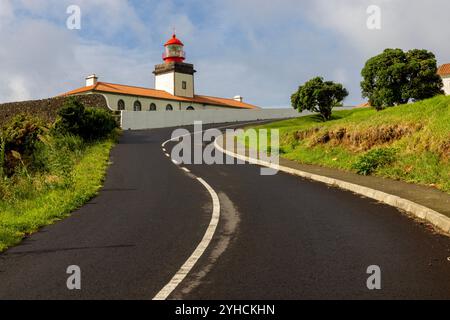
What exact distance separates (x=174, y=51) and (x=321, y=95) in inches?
1123

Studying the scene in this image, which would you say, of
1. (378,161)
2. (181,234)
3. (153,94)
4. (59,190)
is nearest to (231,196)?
(181,234)

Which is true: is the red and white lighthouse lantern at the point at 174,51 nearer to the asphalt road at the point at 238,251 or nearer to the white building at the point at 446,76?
the white building at the point at 446,76

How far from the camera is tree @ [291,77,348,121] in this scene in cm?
5517

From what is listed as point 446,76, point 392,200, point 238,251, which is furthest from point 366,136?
point 446,76

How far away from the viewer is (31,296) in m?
4.36

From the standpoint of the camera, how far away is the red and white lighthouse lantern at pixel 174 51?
7256cm

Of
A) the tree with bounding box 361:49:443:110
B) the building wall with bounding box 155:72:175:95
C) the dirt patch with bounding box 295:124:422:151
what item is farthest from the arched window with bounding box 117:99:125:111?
the dirt patch with bounding box 295:124:422:151

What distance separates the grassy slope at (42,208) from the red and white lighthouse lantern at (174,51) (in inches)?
2372

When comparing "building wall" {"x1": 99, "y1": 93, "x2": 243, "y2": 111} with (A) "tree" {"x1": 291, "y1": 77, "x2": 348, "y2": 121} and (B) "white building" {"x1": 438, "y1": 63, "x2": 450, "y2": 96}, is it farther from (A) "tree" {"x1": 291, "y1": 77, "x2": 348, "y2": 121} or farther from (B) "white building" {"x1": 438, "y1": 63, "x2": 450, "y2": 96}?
(B) "white building" {"x1": 438, "y1": 63, "x2": 450, "y2": 96}

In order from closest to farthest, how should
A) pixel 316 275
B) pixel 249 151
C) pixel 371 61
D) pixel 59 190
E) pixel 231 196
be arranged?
pixel 316 275 < pixel 231 196 < pixel 59 190 < pixel 249 151 < pixel 371 61

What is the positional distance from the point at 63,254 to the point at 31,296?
1.56 m

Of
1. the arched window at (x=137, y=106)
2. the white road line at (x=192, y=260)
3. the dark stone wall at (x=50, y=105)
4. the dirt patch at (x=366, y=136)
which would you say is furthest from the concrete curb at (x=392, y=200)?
the arched window at (x=137, y=106)

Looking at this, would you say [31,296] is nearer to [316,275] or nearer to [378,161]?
[316,275]

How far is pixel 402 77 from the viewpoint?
44.6 meters
